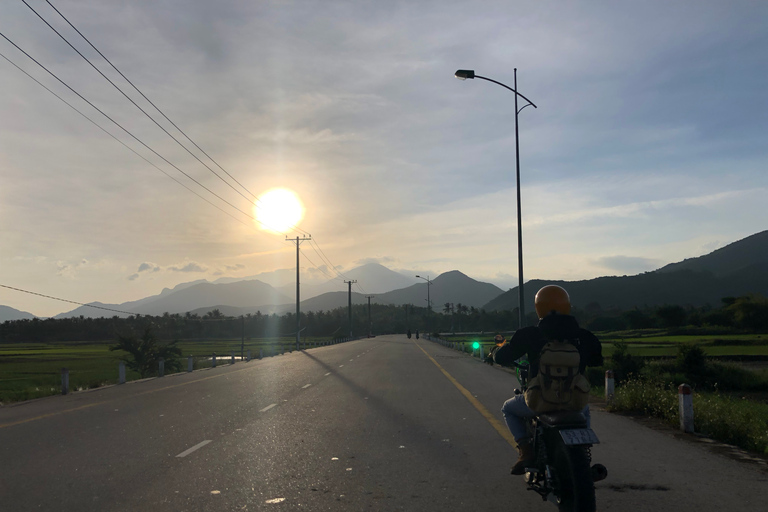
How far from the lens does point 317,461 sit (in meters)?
8.20

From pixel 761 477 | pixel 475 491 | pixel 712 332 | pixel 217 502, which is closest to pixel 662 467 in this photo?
pixel 761 477

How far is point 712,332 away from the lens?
92.3 meters

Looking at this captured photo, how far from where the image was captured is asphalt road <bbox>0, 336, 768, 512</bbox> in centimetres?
631

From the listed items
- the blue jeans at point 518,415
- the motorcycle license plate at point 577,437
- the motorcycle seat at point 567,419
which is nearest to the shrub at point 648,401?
the blue jeans at point 518,415

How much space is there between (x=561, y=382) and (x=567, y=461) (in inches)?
27.1

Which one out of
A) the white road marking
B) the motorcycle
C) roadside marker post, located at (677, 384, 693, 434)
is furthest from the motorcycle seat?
roadside marker post, located at (677, 384, 693, 434)

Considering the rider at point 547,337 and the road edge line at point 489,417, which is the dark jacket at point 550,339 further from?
the road edge line at point 489,417

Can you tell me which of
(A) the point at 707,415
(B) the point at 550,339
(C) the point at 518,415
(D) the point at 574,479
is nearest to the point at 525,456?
(C) the point at 518,415

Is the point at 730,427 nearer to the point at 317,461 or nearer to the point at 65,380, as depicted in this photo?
the point at 317,461

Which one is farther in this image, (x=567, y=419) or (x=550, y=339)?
(x=550, y=339)

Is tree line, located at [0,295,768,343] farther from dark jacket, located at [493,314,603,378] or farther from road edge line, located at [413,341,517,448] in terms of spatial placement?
dark jacket, located at [493,314,603,378]

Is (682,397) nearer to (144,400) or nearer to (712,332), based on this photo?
(144,400)

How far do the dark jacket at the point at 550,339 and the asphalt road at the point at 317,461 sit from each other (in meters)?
1.47

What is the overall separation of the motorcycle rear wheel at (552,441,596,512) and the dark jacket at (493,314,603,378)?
880mm
